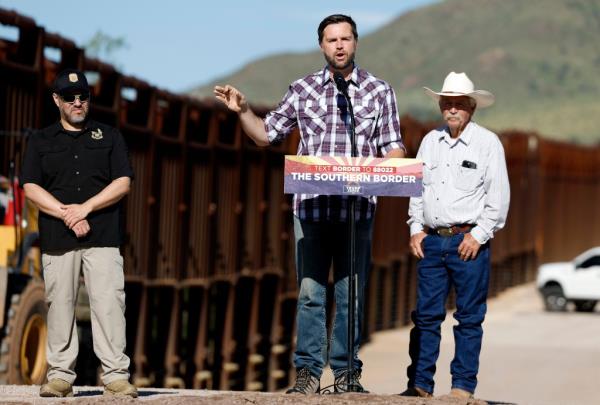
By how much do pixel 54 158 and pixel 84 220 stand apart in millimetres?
378

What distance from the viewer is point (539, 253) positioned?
155ft

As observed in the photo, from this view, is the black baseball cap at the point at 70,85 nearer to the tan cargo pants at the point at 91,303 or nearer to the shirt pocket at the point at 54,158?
the shirt pocket at the point at 54,158

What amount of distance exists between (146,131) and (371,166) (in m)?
9.90

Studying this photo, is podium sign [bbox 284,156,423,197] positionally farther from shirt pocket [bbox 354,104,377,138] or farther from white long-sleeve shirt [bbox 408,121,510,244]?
white long-sleeve shirt [bbox 408,121,510,244]

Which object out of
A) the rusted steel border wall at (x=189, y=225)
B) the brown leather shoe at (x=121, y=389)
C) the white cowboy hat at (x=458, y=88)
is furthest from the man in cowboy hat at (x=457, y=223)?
the rusted steel border wall at (x=189, y=225)

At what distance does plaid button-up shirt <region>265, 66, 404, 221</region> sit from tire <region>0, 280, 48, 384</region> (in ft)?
12.8

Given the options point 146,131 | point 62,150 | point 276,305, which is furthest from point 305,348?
point 276,305

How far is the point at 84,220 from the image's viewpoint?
8.40 m

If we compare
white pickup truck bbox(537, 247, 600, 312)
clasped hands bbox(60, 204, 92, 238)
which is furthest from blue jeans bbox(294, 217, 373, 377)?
white pickup truck bbox(537, 247, 600, 312)

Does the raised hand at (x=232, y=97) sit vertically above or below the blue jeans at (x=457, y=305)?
above

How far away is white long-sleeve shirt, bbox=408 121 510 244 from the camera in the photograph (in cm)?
890

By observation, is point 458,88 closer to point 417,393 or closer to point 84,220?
point 417,393

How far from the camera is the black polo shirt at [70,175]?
8477 millimetres

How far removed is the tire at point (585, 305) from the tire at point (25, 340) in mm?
25277
